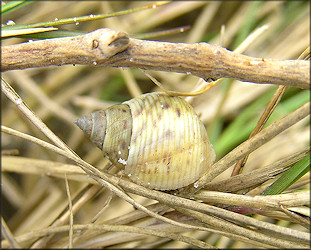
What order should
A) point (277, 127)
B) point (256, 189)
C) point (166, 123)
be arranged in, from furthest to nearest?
1. point (256, 189)
2. point (166, 123)
3. point (277, 127)

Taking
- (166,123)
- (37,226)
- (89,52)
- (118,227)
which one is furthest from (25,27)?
(37,226)

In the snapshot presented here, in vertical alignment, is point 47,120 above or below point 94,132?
Result: above

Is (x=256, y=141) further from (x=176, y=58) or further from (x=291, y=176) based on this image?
(x=176, y=58)

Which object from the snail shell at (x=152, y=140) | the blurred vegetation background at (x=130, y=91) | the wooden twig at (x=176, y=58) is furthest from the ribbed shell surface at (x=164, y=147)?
the blurred vegetation background at (x=130, y=91)

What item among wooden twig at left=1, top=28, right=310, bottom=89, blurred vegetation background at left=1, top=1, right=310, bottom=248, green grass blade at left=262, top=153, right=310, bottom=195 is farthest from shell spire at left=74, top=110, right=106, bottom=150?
blurred vegetation background at left=1, top=1, right=310, bottom=248

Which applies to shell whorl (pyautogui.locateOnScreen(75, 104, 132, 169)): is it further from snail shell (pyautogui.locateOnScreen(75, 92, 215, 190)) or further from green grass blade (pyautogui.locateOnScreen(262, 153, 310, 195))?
green grass blade (pyautogui.locateOnScreen(262, 153, 310, 195))

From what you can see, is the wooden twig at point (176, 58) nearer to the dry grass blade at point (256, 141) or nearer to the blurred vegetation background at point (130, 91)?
the dry grass blade at point (256, 141)

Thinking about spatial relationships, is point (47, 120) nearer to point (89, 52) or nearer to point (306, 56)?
point (89, 52)
